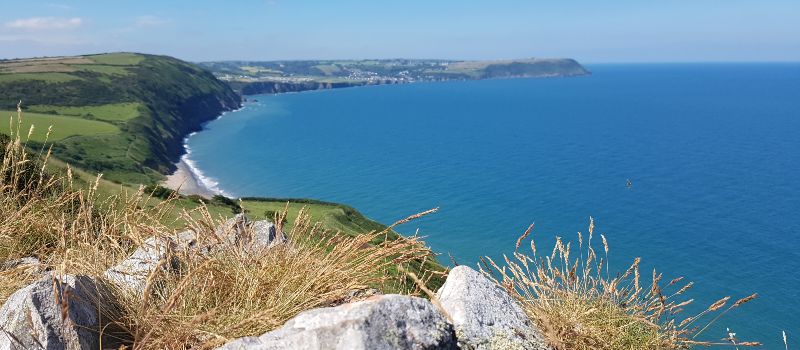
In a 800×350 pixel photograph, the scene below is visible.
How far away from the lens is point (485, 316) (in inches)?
162

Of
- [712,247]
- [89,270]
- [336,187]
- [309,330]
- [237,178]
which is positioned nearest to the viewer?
[309,330]

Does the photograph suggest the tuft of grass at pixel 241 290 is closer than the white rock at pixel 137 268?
Yes

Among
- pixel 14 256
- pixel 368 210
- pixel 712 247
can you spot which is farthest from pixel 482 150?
pixel 14 256

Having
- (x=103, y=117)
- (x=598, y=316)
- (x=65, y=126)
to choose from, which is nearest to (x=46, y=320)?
(x=598, y=316)

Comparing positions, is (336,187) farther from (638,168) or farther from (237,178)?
(638,168)

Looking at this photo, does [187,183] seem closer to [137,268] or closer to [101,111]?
[101,111]

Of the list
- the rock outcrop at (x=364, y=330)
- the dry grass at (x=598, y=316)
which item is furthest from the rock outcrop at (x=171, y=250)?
the dry grass at (x=598, y=316)

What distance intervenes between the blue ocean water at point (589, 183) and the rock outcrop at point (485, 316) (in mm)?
50813

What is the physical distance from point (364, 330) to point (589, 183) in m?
107

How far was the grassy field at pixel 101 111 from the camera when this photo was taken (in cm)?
14200

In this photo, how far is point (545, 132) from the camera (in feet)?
557

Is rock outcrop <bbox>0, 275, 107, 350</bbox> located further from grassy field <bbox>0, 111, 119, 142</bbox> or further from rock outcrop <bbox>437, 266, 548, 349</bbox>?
grassy field <bbox>0, 111, 119, 142</bbox>

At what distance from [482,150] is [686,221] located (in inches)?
2610

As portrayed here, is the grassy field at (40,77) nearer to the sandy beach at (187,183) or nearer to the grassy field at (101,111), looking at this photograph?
the grassy field at (101,111)
